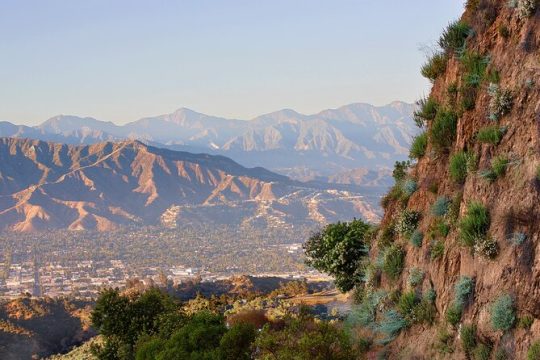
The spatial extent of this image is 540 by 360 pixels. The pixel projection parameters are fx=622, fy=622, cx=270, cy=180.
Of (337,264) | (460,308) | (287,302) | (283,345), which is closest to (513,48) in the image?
(460,308)

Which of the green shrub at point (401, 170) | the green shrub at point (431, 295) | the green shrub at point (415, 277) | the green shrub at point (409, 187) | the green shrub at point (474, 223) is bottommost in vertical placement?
the green shrub at point (431, 295)

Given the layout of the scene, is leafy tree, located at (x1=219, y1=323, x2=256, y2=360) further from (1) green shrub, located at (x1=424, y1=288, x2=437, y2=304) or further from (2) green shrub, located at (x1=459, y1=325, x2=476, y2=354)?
(2) green shrub, located at (x1=459, y1=325, x2=476, y2=354)

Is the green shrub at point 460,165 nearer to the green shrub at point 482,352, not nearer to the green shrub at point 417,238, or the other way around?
the green shrub at point 417,238

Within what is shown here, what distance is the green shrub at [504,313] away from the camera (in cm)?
1678

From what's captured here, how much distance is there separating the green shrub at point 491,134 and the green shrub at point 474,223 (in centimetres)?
204

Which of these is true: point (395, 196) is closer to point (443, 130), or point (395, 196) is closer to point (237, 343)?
point (443, 130)

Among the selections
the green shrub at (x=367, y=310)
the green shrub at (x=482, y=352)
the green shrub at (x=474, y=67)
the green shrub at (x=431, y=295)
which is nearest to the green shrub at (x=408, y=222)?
the green shrub at (x=367, y=310)

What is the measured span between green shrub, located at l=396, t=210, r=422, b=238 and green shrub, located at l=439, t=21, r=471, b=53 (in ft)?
20.6

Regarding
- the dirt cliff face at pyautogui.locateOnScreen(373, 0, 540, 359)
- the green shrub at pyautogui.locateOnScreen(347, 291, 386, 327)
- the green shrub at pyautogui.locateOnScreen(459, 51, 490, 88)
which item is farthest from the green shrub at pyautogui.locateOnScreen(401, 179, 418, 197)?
the green shrub at pyautogui.locateOnScreen(459, 51, 490, 88)

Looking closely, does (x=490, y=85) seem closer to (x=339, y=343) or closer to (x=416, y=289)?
(x=416, y=289)

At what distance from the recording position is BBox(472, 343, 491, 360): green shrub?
680 inches

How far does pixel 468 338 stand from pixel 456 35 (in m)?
11.2

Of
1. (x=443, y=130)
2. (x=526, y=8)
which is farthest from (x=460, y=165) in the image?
(x=526, y=8)

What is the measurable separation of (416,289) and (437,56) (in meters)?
9.44
